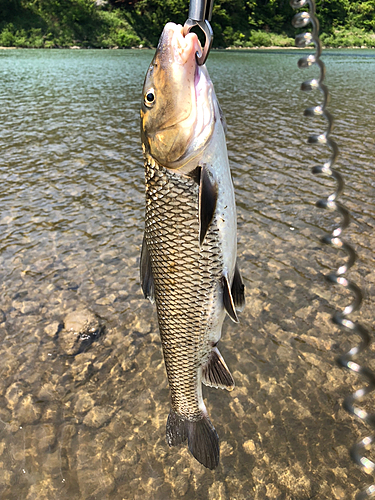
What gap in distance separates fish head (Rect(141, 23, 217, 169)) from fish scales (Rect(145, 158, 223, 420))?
7.8 inches

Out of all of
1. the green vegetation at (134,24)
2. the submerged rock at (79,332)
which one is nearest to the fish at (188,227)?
the submerged rock at (79,332)

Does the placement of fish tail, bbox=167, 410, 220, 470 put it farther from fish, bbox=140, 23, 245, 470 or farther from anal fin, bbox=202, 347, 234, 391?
anal fin, bbox=202, 347, 234, 391

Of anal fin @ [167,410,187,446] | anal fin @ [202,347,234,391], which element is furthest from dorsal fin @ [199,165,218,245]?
anal fin @ [167,410,187,446]

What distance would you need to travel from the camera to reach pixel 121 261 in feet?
19.5

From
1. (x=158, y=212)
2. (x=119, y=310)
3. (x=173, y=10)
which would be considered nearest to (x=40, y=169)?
Result: (x=119, y=310)

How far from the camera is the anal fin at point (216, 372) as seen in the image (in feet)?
8.51

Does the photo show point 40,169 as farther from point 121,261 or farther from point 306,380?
point 306,380

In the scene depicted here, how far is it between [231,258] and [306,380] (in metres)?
2.32

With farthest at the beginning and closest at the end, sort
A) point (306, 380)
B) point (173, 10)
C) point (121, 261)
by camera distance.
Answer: point (173, 10)
point (121, 261)
point (306, 380)

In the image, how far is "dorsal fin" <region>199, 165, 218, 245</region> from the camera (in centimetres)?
196

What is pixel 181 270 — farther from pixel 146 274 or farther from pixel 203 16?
pixel 203 16

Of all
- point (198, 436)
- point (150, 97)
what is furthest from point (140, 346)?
point (150, 97)

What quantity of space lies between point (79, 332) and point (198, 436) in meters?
2.40

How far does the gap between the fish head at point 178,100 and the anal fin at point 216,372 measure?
4.68ft
